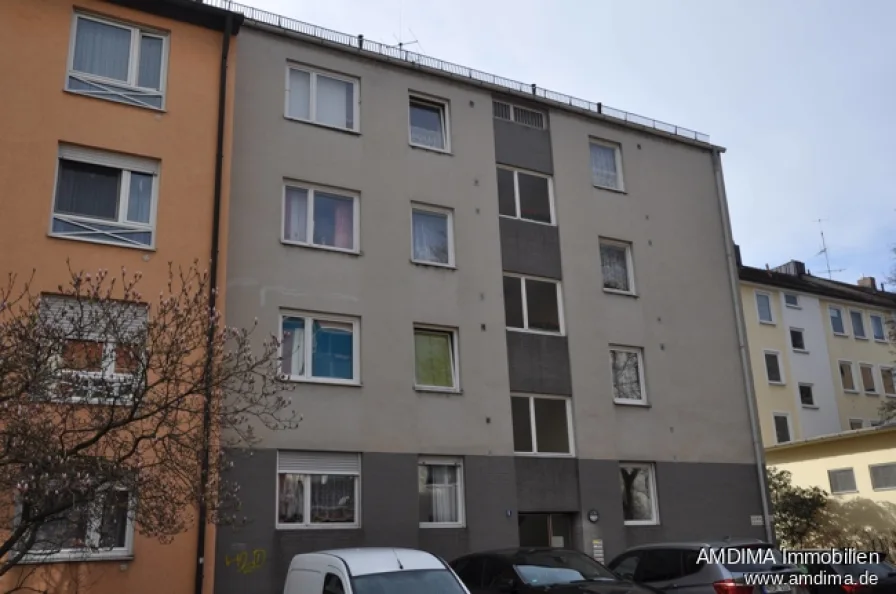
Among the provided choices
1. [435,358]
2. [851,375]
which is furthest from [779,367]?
[435,358]

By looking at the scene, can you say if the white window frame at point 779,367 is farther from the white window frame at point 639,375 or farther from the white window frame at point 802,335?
the white window frame at point 639,375

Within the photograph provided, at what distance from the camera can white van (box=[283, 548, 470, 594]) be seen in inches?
358

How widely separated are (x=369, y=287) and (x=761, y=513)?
11215mm

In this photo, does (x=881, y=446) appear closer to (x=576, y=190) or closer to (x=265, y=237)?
(x=576, y=190)

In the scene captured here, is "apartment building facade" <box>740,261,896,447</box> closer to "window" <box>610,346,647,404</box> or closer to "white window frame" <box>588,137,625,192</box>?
"window" <box>610,346,647,404</box>

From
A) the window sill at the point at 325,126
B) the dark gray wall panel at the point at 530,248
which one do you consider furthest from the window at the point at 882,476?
the window sill at the point at 325,126

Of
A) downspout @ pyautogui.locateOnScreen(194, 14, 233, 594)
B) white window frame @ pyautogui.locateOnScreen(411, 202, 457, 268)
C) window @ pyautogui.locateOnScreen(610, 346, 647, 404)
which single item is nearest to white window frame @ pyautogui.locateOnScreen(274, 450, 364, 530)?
downspout @ pyautogui.locateOnScreen(194, 14, 233, 594)

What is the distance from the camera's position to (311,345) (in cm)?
1606

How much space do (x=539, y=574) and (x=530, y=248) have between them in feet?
30.8

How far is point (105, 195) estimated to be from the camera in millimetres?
14602

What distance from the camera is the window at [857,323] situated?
130ft

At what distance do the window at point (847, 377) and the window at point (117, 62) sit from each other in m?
33.2

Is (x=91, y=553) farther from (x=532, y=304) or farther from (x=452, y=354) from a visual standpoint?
(x=532, y=304)

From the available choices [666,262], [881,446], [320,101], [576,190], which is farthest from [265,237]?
[881,446]
